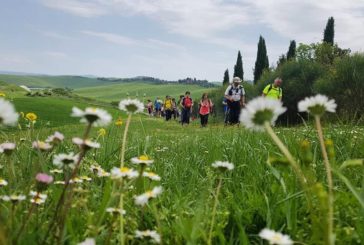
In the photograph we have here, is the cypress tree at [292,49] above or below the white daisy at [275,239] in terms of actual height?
above

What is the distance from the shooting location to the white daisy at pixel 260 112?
4.29ft

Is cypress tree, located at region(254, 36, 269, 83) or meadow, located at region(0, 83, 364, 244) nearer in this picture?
meadow, located at region(0, 83, 364, 244)

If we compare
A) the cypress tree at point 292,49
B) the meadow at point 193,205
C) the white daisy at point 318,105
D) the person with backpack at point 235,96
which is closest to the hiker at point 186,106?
the person with backpack at point 235,96

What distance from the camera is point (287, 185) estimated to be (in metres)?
Answer: 2.66

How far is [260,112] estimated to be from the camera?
132 cm

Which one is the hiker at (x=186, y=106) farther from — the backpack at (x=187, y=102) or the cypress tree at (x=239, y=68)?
the cypress tree at (x=239, y=68)

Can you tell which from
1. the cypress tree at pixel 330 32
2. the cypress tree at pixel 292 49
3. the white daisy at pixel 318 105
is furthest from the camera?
the cypress tree at pixel 292 49

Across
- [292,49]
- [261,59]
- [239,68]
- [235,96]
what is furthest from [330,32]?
[235,96]

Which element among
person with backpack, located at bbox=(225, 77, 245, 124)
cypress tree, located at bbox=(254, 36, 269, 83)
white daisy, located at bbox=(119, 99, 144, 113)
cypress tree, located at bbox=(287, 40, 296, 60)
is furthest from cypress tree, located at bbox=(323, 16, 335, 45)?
white daisy, located at bbox=(119, 99, 144, 113)

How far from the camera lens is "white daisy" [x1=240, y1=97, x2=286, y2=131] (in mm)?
1308

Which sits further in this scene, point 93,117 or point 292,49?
point 292,49

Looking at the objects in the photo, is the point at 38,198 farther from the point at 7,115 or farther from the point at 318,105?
the point at 318,105

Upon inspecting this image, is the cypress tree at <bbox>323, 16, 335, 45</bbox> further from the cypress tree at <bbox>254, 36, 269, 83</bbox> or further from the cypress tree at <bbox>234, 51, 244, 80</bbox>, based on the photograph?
the cypress tree at <bbox>234, 51, 244, 80</bbox>

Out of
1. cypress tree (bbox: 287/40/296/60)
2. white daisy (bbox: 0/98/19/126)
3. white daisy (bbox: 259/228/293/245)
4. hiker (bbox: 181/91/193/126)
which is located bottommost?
hiker (bbox: 181/91/193/126)
